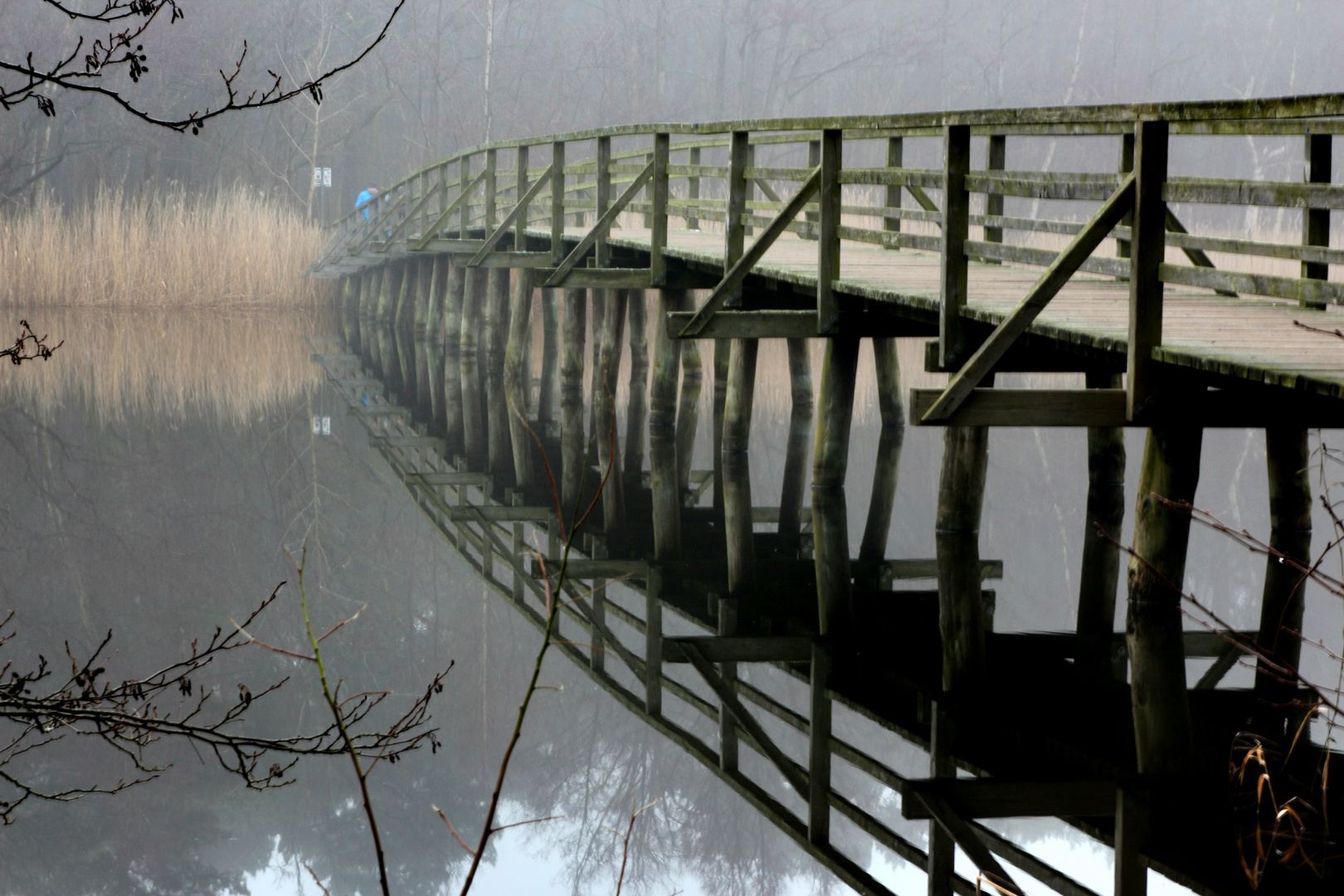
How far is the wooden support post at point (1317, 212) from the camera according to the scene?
6.48m

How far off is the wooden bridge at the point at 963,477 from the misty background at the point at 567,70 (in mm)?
20429

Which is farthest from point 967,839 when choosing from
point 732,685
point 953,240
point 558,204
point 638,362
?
point 638,362

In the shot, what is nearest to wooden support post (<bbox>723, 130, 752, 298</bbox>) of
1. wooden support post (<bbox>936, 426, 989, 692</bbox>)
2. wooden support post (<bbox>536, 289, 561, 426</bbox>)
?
wooden support post (<bbox>936, 426, 989, 692</bbox>)

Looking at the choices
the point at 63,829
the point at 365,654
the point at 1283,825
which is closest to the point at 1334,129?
the point at 1283,825

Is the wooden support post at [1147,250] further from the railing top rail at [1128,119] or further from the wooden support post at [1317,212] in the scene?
the wooden support post at [1317,212]

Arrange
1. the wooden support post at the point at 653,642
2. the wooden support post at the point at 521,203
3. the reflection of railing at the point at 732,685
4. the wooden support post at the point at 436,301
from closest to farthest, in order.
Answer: the reflection of railing at the point at 732,685 → the wooden support post at the point at 653,642 → the wooden support post at the point at 521,203 → the wooden support post at the point at 436,301

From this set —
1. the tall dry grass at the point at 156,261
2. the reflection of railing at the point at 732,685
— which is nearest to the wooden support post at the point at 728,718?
the reflection of railing at the point at 732,685

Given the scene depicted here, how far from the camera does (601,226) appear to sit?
34.8 feet

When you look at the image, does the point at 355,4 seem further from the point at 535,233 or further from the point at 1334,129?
the point at 1334,129

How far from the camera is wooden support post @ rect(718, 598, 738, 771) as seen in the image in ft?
15.3

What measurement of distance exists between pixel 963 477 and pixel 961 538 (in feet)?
1.20

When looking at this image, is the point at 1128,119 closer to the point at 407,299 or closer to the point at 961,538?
the point at 961,538

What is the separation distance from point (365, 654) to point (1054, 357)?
3012 millimetres

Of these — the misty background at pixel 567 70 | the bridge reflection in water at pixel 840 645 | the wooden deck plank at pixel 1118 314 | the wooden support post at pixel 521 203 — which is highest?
the misty background at pixel 567 70
